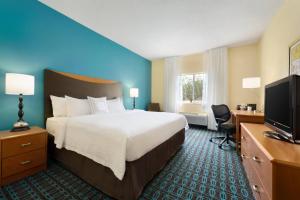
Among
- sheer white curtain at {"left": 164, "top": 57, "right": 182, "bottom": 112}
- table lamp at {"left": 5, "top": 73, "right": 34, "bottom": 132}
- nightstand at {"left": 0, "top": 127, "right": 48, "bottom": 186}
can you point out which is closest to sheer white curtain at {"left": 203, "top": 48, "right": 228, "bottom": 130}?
sheer white curtain at {"left": 164, "top": 57, "right": 182, "bottom": 112}

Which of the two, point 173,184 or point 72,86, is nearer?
point 173,184

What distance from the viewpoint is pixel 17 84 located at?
1.82 meters

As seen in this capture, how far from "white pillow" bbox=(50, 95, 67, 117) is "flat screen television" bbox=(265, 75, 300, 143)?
3.08 m

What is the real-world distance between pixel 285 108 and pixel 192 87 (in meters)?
4.00

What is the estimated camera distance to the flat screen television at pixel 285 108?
1077mm

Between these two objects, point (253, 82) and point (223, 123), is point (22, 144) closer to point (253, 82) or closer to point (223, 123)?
point (223, 123)

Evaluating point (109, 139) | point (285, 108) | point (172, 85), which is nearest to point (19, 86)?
point (109, 139)

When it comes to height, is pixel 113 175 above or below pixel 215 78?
below

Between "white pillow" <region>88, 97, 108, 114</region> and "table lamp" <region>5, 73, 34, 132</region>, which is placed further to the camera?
"white pillow" <region>88, 97, 108, 114</region>

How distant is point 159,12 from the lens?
255cm

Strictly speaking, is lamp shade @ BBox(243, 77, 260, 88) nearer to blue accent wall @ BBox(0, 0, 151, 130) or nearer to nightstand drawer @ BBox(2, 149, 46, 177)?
blue accent wall @ BBox(0, 0, 151, 130)

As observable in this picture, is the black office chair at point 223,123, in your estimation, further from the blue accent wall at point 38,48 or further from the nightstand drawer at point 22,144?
the nightstand drawer at point 22,144

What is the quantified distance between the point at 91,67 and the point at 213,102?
3861 millimetres

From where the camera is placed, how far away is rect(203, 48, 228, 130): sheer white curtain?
428cm
